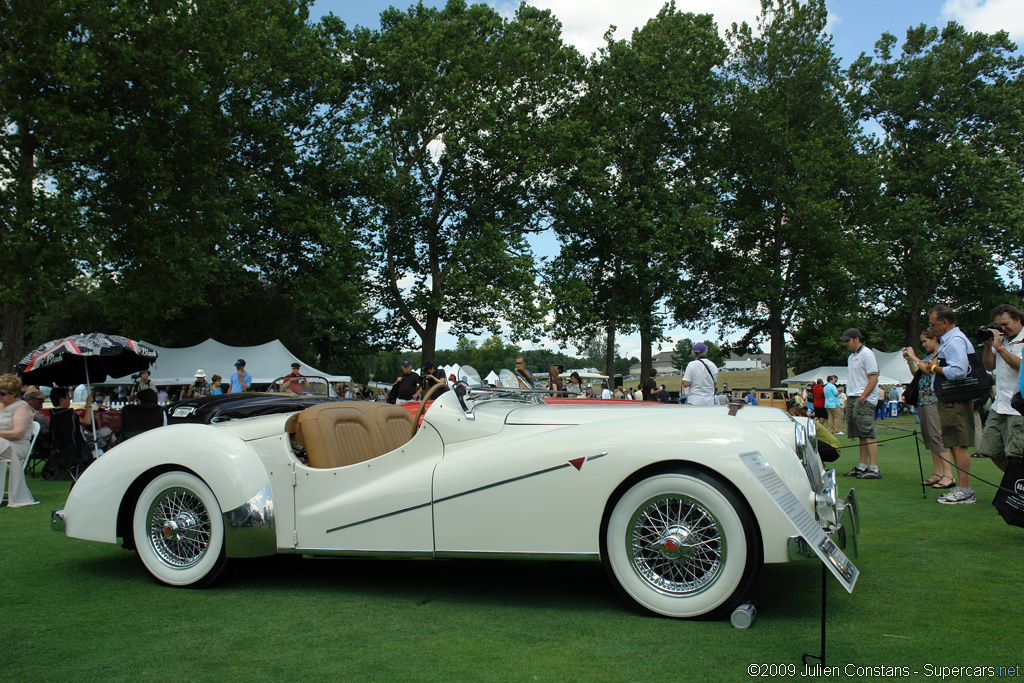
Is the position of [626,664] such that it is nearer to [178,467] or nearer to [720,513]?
[720,513]

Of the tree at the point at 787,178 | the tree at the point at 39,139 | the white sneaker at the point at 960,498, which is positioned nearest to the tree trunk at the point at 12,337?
the tree at the point at 39,139

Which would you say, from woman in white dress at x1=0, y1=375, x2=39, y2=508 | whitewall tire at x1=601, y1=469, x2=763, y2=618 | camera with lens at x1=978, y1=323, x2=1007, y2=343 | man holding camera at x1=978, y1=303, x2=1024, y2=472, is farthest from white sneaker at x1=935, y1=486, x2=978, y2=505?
woman in white dress at x1=0, y1=375, x2=39, y2=508

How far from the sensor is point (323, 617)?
3709 millimetres

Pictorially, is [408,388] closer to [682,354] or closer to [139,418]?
[139,418]

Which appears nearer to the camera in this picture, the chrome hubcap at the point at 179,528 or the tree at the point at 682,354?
the chrome hubcap at the point at 179,528

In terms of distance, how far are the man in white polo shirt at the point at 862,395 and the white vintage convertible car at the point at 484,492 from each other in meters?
4.91

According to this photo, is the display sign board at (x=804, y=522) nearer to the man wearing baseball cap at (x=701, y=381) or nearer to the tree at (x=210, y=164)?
the man wearing baseball cap at (x=701, y=381)

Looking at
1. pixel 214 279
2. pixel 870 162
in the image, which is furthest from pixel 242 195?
pixel 870 162

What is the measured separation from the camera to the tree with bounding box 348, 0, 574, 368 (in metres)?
27.2

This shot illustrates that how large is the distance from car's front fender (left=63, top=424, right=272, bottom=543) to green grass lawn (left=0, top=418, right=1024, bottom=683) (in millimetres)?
390

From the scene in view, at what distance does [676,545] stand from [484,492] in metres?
0.99

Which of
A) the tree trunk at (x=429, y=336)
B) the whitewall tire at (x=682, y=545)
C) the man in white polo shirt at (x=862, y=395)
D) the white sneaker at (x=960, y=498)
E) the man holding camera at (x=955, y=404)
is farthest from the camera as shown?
the tree trunk at (x=429, y=336)

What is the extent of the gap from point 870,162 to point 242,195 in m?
27.6

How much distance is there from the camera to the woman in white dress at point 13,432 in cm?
741
